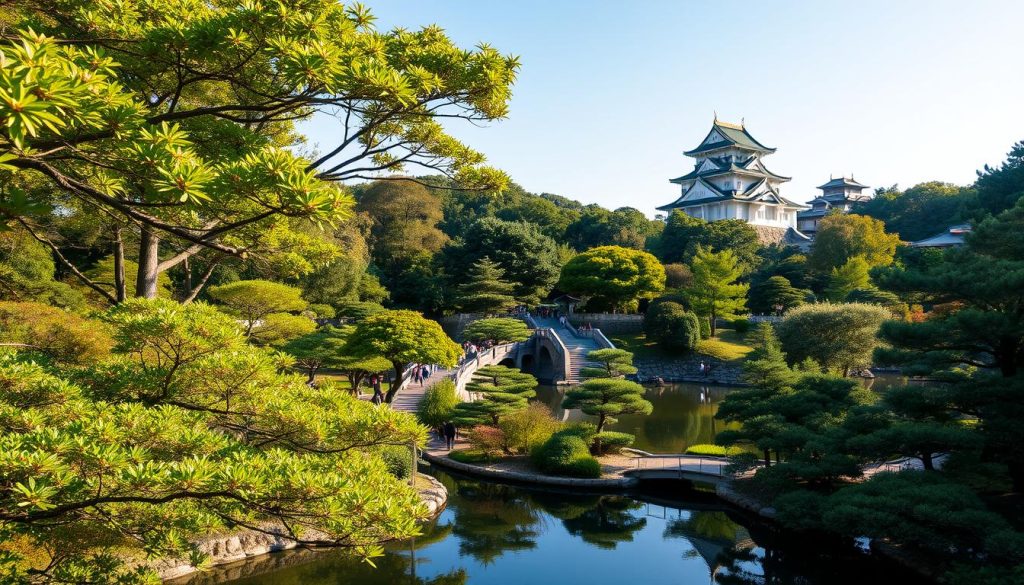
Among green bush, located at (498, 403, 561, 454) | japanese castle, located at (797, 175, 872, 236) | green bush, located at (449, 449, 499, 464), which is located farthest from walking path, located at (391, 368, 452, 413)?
japanese castle, located at (797, 175, 872, 236)

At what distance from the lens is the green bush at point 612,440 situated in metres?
14.8

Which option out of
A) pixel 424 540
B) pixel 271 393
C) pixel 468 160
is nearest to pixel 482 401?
pixel 424 540

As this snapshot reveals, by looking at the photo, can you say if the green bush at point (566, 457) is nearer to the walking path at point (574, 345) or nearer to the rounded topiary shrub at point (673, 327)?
the walking path at point (574, 345)

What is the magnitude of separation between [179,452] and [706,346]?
3015 centimetres

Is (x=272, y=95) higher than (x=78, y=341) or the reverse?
higher

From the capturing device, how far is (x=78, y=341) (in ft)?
28.0

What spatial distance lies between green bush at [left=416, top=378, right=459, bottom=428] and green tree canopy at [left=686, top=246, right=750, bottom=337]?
62.0ft

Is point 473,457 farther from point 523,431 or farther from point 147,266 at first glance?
point 147,266

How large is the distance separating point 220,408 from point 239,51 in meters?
2.28

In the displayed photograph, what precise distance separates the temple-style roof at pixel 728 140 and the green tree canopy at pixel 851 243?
16682mm

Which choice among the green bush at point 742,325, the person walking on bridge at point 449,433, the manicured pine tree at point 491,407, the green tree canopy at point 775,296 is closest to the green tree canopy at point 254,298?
the person walking on bridge at point 449,433

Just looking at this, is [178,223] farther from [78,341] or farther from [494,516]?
[494,516]

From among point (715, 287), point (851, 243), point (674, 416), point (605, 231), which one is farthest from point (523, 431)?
point (605, 231)

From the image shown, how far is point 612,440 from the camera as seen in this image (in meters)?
14.9
